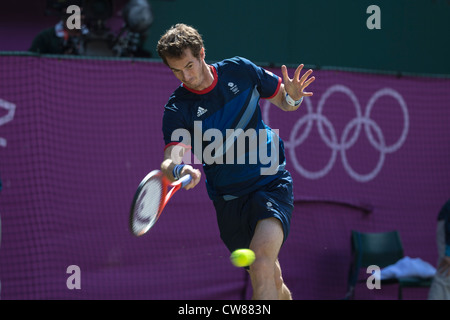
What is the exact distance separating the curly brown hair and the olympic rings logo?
3.37 m

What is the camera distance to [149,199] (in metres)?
4.60

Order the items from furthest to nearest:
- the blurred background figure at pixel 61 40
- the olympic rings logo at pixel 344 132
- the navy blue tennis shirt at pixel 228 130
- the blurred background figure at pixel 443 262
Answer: the olympic rings logo at pixel 344 132
the blurred background figure at pixel 61 40
the blurred background figure at pixel 443 262
the navy blue tennis shirt at pixel 228 130

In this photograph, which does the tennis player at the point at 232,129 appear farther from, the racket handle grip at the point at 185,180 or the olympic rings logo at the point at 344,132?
the olympic rings logo at the point at 344,132

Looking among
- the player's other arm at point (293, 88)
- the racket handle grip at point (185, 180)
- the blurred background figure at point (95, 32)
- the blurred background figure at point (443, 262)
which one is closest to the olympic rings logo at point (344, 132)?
the blurred background figure at point (443, 262)

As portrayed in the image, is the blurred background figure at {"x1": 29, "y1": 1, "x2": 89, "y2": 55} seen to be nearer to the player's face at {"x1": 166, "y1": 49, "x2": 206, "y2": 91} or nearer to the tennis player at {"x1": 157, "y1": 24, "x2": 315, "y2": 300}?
the tennis player at {"x1": 157, "y1": 24, "x2": 315, "y2": 300}

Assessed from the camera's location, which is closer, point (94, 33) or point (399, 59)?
point (94, 33)

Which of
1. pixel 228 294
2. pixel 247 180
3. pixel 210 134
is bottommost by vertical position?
pixel 228 294

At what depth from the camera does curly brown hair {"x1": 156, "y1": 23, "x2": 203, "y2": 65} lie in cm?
458

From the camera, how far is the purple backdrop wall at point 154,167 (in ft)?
23.6

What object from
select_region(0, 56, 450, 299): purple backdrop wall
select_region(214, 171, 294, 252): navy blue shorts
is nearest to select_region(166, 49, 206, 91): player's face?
select_region(214, 171, 294, 252): navy blue shorts

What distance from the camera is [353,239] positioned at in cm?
795

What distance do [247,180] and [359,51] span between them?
4.91 meters
